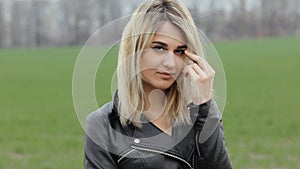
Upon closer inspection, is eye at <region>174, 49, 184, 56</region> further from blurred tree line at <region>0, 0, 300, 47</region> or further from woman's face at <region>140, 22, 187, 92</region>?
blurred tree line at <region>0, 0, 300, 47</region>

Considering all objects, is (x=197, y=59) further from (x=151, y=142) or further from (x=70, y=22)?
(x=70, y=22)

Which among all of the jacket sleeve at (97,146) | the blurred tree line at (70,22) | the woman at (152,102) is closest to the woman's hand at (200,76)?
the woman at (152,102)

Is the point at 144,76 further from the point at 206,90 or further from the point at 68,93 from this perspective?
the point at 68,93

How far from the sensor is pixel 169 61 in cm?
173

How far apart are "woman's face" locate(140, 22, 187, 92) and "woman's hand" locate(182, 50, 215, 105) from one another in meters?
0.03

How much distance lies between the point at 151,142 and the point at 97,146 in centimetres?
16

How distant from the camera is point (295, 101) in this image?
12.1 meters

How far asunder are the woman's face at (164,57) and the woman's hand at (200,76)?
0.03 metres

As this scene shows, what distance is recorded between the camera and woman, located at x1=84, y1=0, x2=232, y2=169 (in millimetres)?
1745

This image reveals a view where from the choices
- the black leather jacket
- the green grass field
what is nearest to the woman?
the black leather jacket

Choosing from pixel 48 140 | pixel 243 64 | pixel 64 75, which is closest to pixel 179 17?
pixel 48 140

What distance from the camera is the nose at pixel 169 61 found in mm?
1726

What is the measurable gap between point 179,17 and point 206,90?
235mm

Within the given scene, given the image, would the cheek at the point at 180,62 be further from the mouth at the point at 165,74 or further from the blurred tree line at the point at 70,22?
the blurred tree line at the point at 70,22
